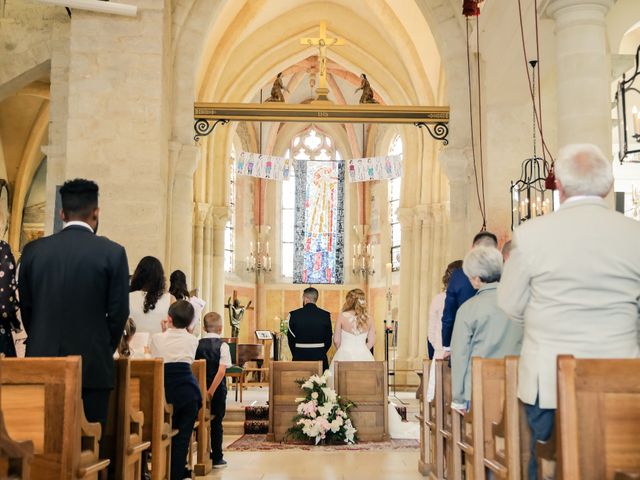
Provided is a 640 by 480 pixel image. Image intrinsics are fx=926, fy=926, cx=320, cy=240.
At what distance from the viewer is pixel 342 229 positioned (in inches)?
1085

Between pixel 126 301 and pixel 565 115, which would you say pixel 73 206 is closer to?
pixel 126 301

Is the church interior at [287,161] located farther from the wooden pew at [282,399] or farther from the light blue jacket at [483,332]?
the light blue jacket at [483,332]

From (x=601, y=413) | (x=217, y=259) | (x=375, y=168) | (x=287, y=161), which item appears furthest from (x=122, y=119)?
(x=287, y=161)

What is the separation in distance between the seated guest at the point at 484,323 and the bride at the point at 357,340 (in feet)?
16.5

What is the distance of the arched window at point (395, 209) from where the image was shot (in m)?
25.2

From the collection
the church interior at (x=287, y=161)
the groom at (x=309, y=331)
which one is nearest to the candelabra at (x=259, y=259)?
the church interior at (x=287, y=161)

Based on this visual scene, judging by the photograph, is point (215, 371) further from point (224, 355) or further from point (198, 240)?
point (198, 240)

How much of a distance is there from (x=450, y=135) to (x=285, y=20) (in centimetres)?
797

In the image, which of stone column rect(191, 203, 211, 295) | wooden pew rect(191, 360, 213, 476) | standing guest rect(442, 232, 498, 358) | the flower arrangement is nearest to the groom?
the flower arrangement

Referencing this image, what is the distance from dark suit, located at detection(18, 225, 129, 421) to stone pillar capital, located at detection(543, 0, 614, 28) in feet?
15.2

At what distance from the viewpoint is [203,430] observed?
7.53 metres

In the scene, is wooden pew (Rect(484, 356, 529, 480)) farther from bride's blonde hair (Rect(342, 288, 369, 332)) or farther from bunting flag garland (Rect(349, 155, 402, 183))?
bunting flag garland (Rect(349, 155, 402, 183))

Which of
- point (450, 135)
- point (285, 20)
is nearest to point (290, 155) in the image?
point (285, 20)

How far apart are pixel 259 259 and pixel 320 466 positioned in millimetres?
18988
